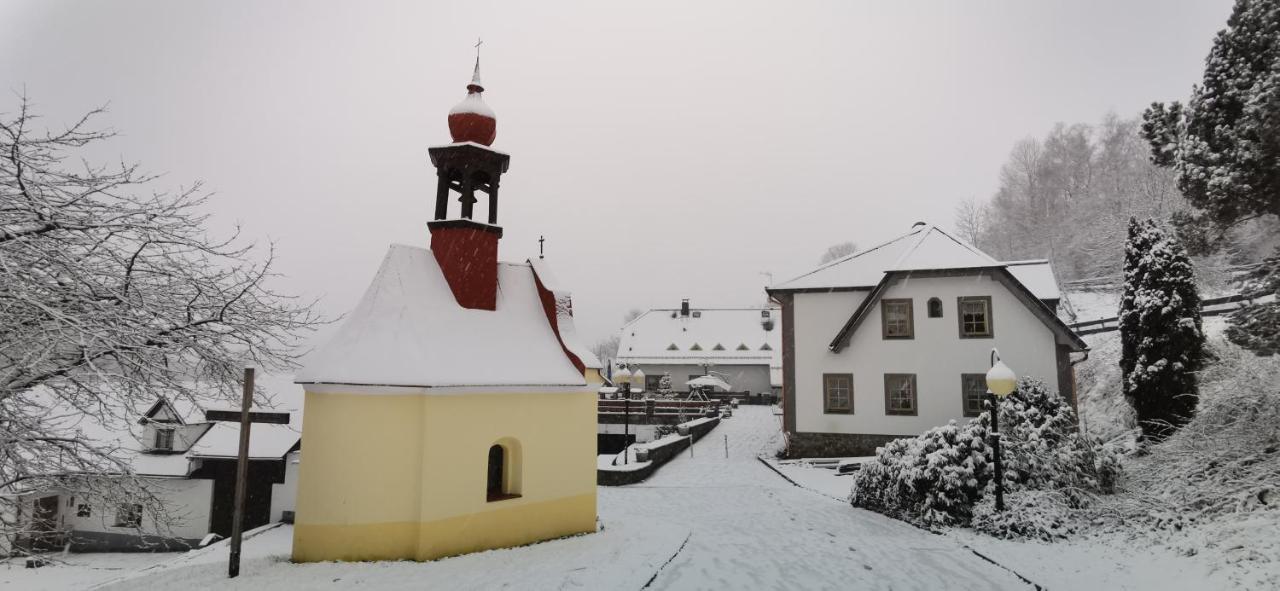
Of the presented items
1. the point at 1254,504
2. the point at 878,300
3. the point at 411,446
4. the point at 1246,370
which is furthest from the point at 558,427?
the point at 878,300

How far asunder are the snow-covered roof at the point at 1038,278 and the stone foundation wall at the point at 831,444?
8148mm

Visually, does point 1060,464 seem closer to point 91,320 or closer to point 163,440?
point 91,320

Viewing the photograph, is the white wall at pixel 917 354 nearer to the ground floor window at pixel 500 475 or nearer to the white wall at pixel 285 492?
the ground floor window at pixel 500 475

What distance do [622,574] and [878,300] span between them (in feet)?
50.2

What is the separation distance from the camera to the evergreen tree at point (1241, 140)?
8.57 meters

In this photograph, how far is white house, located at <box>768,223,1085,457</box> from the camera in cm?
1955

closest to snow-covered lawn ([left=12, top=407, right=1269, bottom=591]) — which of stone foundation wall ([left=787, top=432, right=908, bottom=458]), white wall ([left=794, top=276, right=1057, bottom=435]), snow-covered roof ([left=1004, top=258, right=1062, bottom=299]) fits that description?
stone foundation wall ([left=787, top=432, right=908, bottom=458])

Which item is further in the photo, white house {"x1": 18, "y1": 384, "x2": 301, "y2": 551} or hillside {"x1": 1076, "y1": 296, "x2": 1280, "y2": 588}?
white house {"x1": 18, "y1": 384, "x2": 301, "y2": 551}

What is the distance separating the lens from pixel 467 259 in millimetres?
10953

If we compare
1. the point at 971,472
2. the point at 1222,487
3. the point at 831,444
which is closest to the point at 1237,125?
the point at 1222,487

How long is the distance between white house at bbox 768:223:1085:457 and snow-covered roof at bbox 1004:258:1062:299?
1.00 feet

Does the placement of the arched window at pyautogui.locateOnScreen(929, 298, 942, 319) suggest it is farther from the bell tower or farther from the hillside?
the bell tower

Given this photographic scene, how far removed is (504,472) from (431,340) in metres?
2.73

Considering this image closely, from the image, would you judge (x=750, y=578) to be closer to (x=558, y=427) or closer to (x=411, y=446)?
(x=558, y=427)
